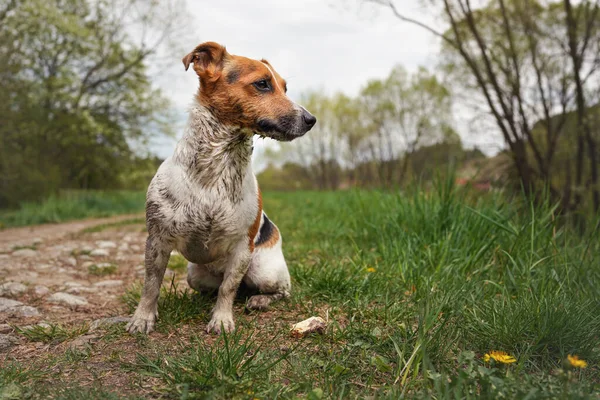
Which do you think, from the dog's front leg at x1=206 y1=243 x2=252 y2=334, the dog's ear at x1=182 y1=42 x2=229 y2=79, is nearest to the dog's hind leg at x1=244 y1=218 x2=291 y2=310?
the dog's front leg at x1=206 y1=243 x2=252 y2=334

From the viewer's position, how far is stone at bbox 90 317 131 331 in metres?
2.74

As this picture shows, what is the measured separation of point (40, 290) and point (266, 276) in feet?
7.13

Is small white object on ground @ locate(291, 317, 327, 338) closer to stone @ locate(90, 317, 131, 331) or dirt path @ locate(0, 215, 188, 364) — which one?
stone @ locate(90, 317, 131, 331)

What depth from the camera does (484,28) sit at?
14664 mm

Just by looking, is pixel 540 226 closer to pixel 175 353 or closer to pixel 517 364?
pixel 517 364

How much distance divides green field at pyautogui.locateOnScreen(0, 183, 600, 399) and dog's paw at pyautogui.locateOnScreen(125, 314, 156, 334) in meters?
0.06

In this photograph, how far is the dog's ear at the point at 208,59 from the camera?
8.66 feet

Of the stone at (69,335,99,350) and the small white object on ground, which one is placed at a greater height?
the small white object on ground

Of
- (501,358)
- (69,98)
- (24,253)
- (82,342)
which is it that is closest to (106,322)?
(82,342)

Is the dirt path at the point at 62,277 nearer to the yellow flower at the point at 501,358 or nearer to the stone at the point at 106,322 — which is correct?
the stone at the point at 106,322

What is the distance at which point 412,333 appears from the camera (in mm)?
2316

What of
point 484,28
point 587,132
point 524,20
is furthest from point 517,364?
point 484,28

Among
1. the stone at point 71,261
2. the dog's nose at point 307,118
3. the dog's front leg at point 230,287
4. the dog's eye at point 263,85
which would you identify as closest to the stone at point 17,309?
the dog's front leg at point 230,287

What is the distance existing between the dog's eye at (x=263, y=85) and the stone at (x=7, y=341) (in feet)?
6.98
